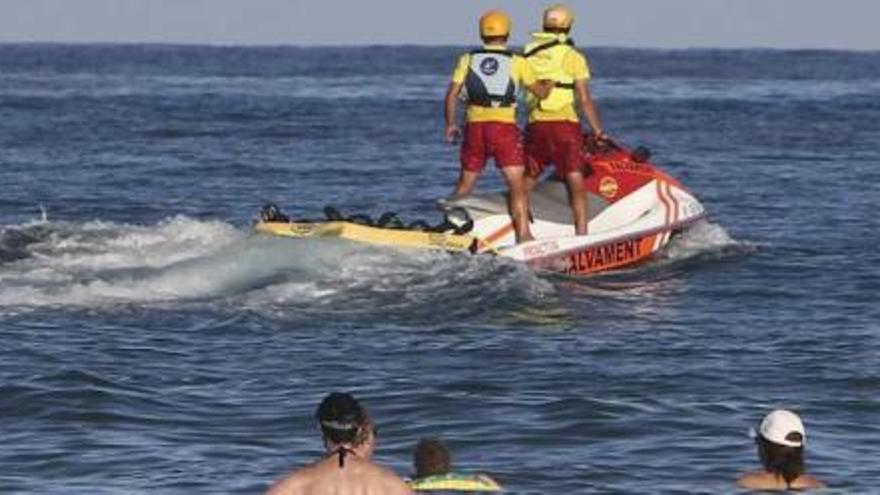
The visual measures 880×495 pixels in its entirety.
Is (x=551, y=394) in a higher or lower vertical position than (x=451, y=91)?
lower

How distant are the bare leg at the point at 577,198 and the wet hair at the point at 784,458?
8.80 meters

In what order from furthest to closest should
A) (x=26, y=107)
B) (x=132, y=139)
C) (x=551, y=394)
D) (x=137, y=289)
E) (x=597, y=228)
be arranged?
(x=26, y=107) < (x=132, y=139) < (x=597, y=228) < (x=137, y=289) < (x=551, y=394)

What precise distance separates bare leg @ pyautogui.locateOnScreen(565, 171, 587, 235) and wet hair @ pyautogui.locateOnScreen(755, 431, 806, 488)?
28.9ft

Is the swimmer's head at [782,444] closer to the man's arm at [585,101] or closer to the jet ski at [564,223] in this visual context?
the jet ski at [564,223]

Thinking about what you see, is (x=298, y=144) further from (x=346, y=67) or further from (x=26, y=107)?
(x=346, y=67)

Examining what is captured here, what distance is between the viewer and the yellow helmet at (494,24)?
19875mm

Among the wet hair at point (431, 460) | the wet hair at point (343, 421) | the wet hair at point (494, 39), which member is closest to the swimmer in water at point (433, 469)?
the wet hair at point (431, 460)

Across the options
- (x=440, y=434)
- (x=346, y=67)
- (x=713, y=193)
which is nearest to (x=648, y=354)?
(x=440, y=434)

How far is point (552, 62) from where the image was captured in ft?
66.9

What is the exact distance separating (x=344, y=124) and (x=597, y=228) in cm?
2577

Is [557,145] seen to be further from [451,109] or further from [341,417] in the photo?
[341,417]

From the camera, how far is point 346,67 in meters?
92.1

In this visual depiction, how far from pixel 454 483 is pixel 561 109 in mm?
9029

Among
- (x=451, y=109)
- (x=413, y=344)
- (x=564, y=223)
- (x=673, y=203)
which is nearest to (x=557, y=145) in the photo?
(x=564, y=223)
